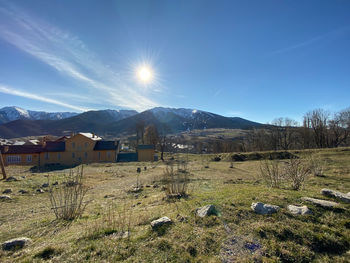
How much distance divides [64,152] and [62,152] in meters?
0.41

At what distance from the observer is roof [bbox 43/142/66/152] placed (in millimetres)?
36531

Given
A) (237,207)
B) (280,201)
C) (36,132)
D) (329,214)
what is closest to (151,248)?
(237,207)

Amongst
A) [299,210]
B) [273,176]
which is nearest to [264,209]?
[299,210]

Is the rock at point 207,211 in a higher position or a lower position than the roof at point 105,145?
lower

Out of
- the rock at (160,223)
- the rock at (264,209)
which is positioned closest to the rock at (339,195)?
the rock at (264,209)

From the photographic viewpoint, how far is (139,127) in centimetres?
6181

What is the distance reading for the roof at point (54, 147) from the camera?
1438 inches

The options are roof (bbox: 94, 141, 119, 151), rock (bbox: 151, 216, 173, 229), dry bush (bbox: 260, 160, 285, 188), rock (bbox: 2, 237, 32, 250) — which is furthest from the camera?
roof (bbox: 94, 141, 119, 151)

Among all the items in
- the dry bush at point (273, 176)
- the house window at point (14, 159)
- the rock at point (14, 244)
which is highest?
the dry bush at point (273, 176)

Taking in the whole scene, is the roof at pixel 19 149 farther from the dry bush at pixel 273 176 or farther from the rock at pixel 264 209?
the rock at pixel 264 209

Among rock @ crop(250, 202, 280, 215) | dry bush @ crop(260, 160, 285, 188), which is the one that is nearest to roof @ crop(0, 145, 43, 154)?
dry bush @ crop(260, 160, 285, 188)

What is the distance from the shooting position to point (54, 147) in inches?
1460

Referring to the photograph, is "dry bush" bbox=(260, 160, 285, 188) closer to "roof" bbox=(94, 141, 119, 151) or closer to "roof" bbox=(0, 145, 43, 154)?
"roof" bbox=(94, 141, 119, 151)

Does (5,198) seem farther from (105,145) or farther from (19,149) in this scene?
(19,149)
